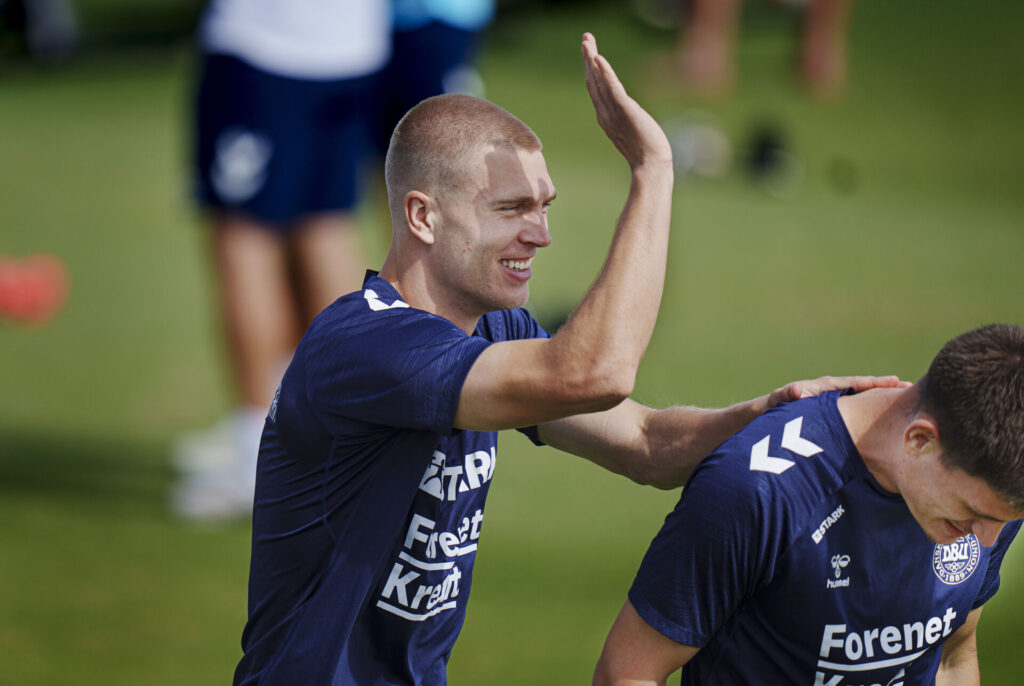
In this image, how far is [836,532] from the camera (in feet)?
8.45

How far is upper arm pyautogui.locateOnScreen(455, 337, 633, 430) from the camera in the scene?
2.35m

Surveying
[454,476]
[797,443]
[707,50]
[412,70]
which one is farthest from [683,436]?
[707,50]

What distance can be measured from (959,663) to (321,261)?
3.40m

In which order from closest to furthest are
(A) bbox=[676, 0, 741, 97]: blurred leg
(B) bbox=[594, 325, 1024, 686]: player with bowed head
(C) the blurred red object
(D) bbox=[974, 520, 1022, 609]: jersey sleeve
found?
(B) bbox=[594, 325, 1024, 686]: player with bowed head < (D) bbox=[974, 520, 1022, 609]: jersey sleeve < (C) the blurred red object < (A) bbox=[676, 0, 741, 97]: blurred leg

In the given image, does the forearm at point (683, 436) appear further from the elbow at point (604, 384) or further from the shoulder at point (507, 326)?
the elbow at point (604, 384)

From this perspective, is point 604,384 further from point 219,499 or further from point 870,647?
point 219,499

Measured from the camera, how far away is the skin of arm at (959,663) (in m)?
3.09

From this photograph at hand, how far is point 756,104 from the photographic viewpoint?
12.8 metres

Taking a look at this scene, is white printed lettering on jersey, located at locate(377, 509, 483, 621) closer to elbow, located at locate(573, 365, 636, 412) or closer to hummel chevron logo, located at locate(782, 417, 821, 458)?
elbow, located at locate(573, 365, 636, 412)

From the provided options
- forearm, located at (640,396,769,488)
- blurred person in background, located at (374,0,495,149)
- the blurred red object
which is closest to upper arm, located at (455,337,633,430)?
forearm, located at (640,396,769,488)

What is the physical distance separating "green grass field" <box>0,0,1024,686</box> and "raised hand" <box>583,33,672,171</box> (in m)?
1.06

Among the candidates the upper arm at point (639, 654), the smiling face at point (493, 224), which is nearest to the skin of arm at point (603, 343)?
the smiling face at point (493, 224)

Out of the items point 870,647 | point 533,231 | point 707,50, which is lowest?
point 870,647

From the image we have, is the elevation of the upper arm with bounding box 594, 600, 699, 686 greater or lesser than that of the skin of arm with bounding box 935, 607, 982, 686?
greater
